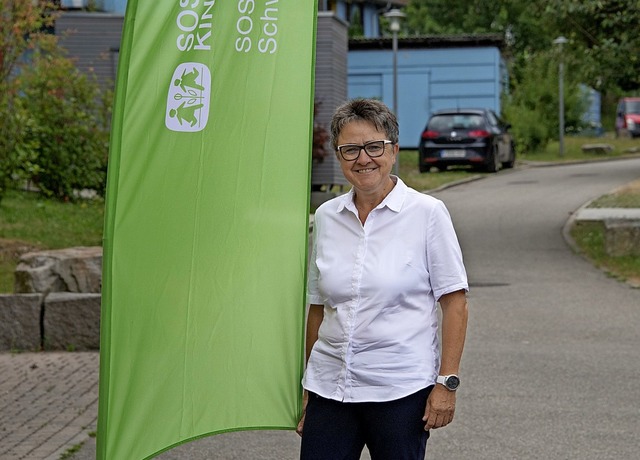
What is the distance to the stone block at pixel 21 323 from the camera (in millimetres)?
10938

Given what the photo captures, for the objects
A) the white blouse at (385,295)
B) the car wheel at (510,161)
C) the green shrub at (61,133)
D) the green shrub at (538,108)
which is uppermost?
the green shrub at (538,108)

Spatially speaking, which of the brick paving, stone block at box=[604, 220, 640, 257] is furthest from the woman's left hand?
stone block at box=[604, 220, 640, 257]

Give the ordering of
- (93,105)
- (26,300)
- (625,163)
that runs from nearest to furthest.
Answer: (26,300) < (93,105) < (625,163)

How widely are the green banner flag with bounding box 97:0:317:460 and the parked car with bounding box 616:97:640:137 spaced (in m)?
50.4

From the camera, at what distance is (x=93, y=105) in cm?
2311

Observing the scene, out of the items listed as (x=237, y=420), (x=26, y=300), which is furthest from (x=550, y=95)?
(x=237, y=420)

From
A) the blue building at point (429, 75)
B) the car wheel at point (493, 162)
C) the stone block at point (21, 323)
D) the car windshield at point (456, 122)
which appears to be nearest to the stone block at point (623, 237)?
the stone block at point (21, 323)

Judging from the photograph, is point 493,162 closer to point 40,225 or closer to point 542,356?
point 40,225

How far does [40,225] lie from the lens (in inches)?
730

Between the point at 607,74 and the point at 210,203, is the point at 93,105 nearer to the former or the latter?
the point at 607,74

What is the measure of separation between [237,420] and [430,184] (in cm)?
2684

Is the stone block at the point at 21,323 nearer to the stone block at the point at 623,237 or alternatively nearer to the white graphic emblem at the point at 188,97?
the white graphic emblem at the point at 188,97

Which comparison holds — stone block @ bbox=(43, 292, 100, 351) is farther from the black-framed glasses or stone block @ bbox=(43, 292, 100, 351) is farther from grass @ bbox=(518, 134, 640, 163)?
grass @ bbox=(518, 134, 640, 163)

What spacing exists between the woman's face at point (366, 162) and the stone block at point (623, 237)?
43.5 ft
